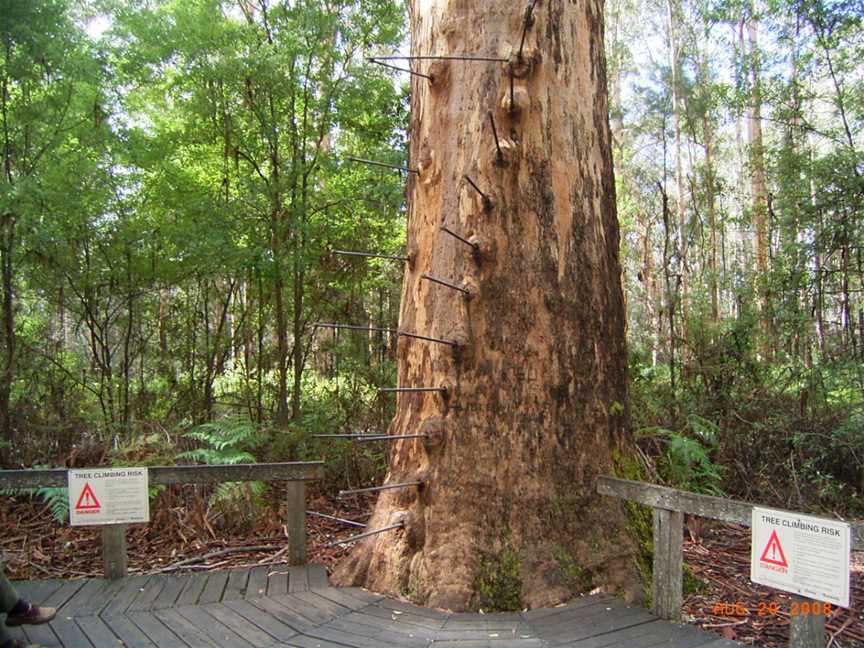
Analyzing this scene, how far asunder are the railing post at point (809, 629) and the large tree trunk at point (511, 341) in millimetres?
1088

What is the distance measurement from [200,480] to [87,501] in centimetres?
71

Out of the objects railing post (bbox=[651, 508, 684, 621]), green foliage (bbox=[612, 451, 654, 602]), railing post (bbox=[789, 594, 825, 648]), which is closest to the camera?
railing post (bbox=[789, 594, 825, 648])

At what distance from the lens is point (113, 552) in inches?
171

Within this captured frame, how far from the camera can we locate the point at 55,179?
280 inches

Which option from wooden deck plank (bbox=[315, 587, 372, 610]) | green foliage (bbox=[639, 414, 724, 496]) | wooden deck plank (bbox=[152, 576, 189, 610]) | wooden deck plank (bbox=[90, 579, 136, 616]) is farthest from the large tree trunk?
green foliage (bbox=[639, 414, 724, 496])

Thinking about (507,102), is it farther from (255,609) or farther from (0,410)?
(0,410)

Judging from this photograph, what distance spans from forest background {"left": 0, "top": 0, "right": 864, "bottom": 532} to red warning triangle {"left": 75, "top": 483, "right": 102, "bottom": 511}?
174cm

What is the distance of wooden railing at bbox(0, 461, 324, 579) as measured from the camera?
4242mm

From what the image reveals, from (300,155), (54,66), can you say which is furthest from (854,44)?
(54,66)

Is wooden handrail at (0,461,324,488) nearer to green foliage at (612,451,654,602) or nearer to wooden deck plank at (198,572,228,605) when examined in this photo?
wooden deck plank at (198,572,228,605)

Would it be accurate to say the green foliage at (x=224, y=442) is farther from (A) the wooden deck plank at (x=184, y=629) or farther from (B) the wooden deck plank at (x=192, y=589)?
→ (A) the wooden deck plank at (x=184, y=629)

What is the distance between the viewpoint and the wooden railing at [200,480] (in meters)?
4.24

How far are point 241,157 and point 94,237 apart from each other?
2121mm
